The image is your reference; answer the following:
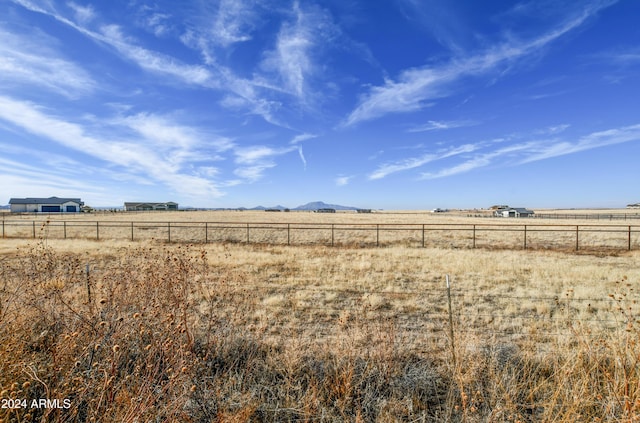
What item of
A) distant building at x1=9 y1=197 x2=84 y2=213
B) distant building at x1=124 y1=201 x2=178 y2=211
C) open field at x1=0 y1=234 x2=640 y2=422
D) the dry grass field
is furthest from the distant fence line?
distant building at x1=124 y1=201 x2=178 y2=211

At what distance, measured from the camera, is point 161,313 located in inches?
207

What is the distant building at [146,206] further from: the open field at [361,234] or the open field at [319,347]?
the open field at [319,347]

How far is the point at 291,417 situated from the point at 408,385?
6.00 ft

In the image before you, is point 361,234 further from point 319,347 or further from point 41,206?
point 41,206

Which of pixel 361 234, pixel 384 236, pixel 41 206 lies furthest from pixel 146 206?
pixel 384 236

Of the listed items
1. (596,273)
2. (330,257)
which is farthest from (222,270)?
(596,273)

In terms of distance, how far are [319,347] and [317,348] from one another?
0.14m

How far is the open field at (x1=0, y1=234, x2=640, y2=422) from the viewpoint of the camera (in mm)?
3533

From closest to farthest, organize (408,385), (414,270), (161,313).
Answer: (408,385), (161,313), (414,270)

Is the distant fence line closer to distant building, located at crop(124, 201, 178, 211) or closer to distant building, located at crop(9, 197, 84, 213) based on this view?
distant building, located at crop(9, 197, 84, 213)

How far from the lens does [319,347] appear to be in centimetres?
579

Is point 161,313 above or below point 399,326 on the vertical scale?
above

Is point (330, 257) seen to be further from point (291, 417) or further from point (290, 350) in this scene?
point (291, 417)

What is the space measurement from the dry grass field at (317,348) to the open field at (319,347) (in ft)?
0.12
